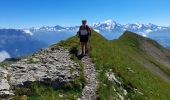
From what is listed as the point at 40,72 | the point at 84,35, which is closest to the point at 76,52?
the point at 84,35

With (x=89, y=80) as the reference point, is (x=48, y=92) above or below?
below

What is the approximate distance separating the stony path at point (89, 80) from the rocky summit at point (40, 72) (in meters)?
1.00

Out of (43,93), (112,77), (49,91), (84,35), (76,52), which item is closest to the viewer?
(43,93)

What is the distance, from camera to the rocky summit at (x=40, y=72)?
30234 millimetres

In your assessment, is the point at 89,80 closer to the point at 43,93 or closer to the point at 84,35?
the point at 43,93

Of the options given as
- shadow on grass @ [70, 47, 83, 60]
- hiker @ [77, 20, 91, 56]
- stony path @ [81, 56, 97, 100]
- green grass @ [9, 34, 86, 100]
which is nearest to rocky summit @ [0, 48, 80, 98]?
green grass @ [9, 34, 86, 100]

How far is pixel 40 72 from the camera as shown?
3281 cm

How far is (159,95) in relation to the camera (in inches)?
1495

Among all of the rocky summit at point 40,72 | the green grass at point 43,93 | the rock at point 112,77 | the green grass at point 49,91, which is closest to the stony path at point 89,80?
the green grass at point 49,91

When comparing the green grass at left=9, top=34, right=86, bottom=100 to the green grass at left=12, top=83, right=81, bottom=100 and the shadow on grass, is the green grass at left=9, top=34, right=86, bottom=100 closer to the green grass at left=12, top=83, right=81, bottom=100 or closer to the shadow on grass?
the green grass at left=12, top=83, right=81, bottom=100

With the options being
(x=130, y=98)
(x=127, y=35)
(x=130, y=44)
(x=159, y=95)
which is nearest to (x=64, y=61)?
(x=130, y=98)

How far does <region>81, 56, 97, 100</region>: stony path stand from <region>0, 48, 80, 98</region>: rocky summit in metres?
1.00

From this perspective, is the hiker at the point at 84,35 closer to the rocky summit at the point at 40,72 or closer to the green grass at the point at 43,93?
the rocky summit at the point at 40,72

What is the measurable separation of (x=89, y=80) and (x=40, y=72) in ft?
14.5
